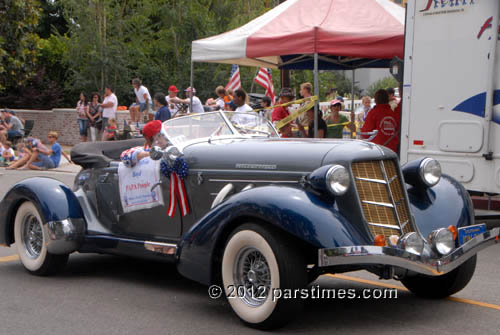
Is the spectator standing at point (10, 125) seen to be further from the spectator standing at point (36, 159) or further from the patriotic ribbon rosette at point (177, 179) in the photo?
the patriotic ribbon rosette at point (177, 179)

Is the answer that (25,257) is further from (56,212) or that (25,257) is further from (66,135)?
(66,135)

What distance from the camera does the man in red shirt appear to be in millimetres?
10125

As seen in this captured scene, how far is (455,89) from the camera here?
8289 mm

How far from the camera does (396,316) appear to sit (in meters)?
4.65

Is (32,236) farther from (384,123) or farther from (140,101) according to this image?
(140,101)

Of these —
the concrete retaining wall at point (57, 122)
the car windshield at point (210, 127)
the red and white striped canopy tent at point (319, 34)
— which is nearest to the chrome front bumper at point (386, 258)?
the car windshield at point (210, 127)

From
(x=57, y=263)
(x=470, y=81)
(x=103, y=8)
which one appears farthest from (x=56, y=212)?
(x=103, y=8)

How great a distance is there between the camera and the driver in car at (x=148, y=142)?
5711mm

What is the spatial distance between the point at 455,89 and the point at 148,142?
4.34 meters

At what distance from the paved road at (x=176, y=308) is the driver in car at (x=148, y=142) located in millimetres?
1076

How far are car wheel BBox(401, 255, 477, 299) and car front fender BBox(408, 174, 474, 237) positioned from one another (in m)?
0.33

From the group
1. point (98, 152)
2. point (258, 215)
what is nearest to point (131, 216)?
point (98, 152)

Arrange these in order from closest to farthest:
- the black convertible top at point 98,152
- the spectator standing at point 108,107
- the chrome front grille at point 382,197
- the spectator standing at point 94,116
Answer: the chrome front grille at point 382,197 < the black convertible top at point 98,152 < the spectator standing at point 108,107 < the spectator standing at point 94,116

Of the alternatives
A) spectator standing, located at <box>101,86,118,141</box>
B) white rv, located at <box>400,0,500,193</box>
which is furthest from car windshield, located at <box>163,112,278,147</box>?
spectator standing, located at <box>101,86,118,141</box>
